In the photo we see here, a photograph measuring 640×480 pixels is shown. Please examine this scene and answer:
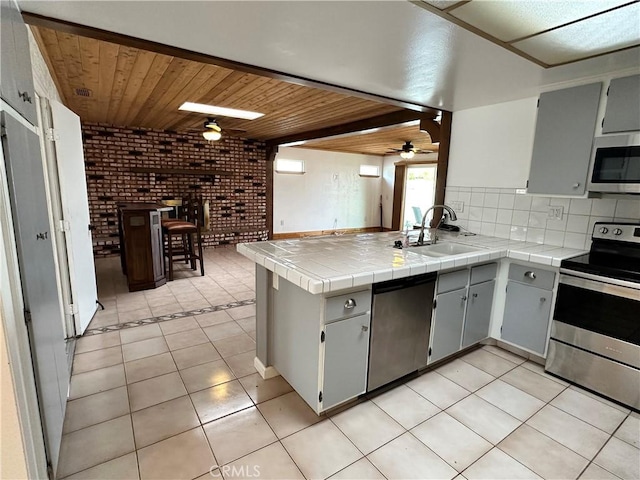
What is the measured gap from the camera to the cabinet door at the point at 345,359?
1786mm

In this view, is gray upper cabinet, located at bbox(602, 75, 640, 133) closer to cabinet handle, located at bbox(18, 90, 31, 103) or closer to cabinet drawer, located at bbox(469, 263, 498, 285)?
cabinet drawer, located at bbox(469, 263, 498, 285)

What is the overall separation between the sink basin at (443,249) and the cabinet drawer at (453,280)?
0.24m

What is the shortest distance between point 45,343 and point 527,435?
2576 millimetres

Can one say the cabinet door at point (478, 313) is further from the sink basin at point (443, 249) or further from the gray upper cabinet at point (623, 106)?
the gray upper cabinet at point (623, 106)

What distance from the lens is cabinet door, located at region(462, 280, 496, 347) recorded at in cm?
256

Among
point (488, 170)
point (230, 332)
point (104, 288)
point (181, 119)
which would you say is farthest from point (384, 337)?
point (181, 119)

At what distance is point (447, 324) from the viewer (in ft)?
7.88

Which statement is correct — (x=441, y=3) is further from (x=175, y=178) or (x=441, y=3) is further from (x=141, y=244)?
(x=175, y=178)

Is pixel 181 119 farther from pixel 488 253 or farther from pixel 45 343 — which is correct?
pixel 488 253

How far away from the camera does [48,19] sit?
164 centimetres

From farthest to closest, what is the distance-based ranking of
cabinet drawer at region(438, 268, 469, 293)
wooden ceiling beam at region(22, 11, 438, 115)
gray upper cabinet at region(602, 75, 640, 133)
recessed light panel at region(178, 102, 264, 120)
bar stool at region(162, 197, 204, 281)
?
1. bar stool at region(162, 197, 204, 281)
2. recessed light panel at region(178, 102, 264, 120)
3. cabinet drawer at region(438, 268, 469, 293)
4. gray upper cabinet at region(602, 75, 640, 133)
5. wooden ceiling beam at region(22, 11, 438, 115)

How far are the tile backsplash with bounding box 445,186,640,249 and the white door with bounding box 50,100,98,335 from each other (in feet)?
12.0

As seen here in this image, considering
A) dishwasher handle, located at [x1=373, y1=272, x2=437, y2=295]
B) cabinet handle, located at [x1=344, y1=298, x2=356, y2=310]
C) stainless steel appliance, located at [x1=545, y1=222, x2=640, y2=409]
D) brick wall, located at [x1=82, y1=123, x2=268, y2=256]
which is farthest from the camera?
brick wall, located at [x1=82, y1=123, x2=268, y2=256]

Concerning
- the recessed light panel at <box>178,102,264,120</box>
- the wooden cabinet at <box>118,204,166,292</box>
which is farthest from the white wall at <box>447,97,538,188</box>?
the wooden cabinet at <box>118,204,166,292</box>
